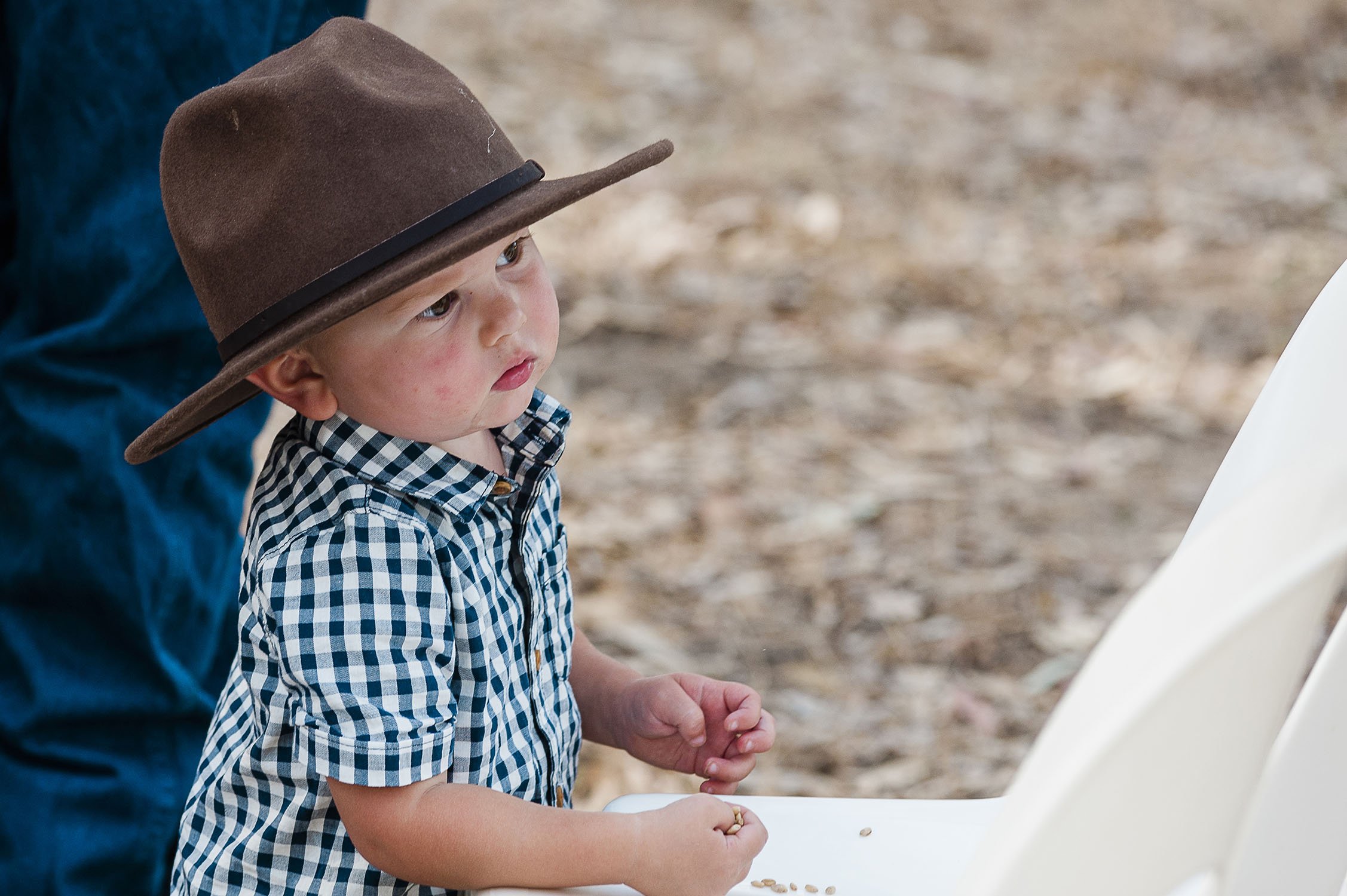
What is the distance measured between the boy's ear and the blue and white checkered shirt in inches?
0.6

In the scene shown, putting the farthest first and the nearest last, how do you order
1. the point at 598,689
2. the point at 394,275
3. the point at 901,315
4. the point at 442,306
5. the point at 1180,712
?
the point at 901,315
the point at 598,689
the point at 442,306
the point at 394,275
the point at 1180,712

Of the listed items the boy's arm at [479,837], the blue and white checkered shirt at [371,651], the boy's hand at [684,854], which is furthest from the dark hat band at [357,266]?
the boy's hand at [684,854]

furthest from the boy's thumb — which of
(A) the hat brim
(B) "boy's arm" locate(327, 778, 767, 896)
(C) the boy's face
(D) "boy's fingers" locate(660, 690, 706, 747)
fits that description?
(A) the hat brim

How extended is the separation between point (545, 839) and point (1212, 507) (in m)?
0.55

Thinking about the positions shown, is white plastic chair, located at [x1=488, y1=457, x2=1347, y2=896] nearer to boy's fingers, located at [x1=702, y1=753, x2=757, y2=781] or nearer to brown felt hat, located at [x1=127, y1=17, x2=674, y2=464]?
brown felt hat, located at [x1=127, y1=17, x2=674, y2=464]

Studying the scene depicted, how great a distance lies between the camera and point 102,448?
150 centimetres

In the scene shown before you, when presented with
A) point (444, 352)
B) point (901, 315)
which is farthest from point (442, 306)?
point (901, 315)

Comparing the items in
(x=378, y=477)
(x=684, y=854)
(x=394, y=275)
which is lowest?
(x=684, y=854)

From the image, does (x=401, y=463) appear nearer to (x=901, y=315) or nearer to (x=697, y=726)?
(x=697, y=726)

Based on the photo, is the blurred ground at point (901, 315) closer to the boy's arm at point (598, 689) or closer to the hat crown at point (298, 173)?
the boy's arm at point (598, 689)

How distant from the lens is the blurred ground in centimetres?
264

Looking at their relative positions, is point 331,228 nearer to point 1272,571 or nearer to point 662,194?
point 1272,571

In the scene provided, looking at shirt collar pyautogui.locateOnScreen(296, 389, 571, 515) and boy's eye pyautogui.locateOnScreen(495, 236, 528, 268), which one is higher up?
boy's eye pyautogui.locateOnScreen(495, 236, 528, 268)

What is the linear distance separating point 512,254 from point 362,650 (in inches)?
13.0
